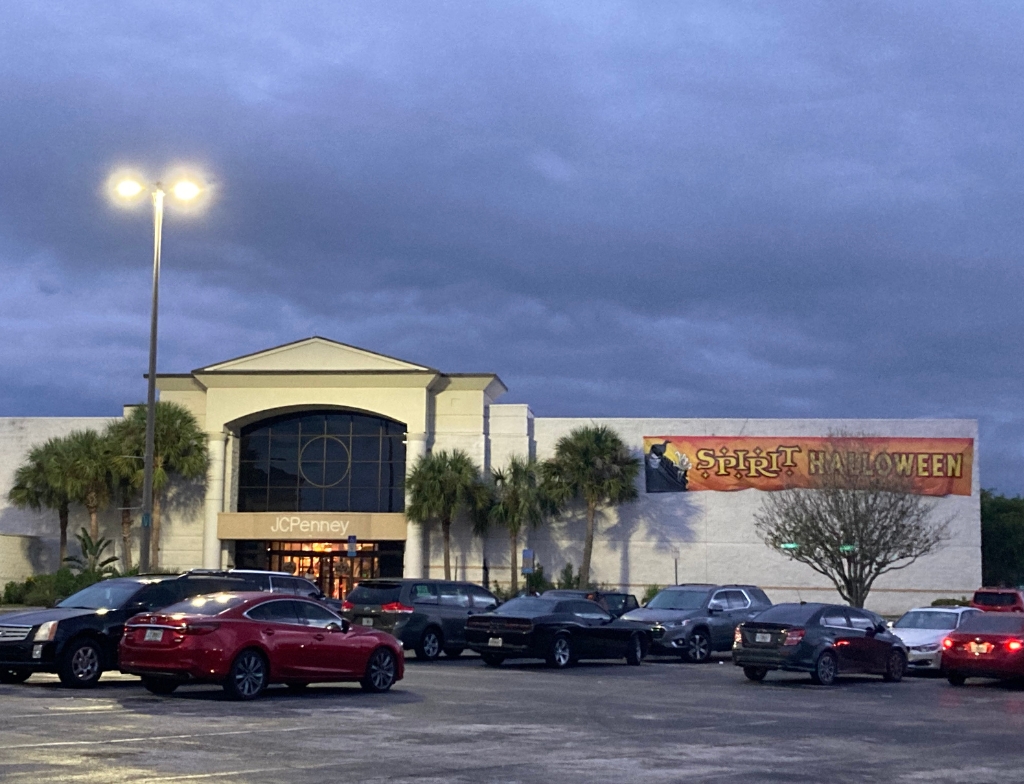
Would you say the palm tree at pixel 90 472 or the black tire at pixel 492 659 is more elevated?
the palm tree at pixel 90 472

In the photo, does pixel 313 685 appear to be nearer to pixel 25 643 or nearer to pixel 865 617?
pixel 25 643

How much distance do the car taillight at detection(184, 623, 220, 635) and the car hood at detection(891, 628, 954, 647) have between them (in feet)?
52.4

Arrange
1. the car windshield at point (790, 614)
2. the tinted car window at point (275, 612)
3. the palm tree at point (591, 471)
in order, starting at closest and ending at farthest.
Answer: the tinted car window at point (275, 612) → the car windshield at point (790, 614) → the palm tree at point (591, 471)

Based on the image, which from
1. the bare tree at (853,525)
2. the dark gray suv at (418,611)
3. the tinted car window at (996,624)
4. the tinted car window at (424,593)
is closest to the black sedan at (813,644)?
the tinted car window at (996,624)

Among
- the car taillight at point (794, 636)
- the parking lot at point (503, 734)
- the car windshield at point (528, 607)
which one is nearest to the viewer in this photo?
the parking lot at point (503, 734)

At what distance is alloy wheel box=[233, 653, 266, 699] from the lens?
16969 millimetres

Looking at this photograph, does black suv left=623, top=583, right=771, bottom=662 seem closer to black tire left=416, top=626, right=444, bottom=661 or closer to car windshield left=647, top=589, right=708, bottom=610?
car windshield left=647, top=589, right=708, bottom=610

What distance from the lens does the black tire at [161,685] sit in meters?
17.6

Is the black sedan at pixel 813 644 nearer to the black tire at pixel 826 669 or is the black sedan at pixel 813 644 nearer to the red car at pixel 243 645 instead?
the black tire at pixel 826 669

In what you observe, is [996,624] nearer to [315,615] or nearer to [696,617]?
[696,617]

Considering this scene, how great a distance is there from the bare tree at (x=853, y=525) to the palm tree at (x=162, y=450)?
23.7 m

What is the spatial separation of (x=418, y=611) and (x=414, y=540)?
85.1ft

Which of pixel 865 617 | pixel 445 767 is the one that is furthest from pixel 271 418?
pixel 445 767

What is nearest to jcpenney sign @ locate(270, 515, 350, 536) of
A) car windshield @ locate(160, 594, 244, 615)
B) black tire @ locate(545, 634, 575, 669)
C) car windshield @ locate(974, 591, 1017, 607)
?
car windshield @ locate(974, 591, 1017, 607)
